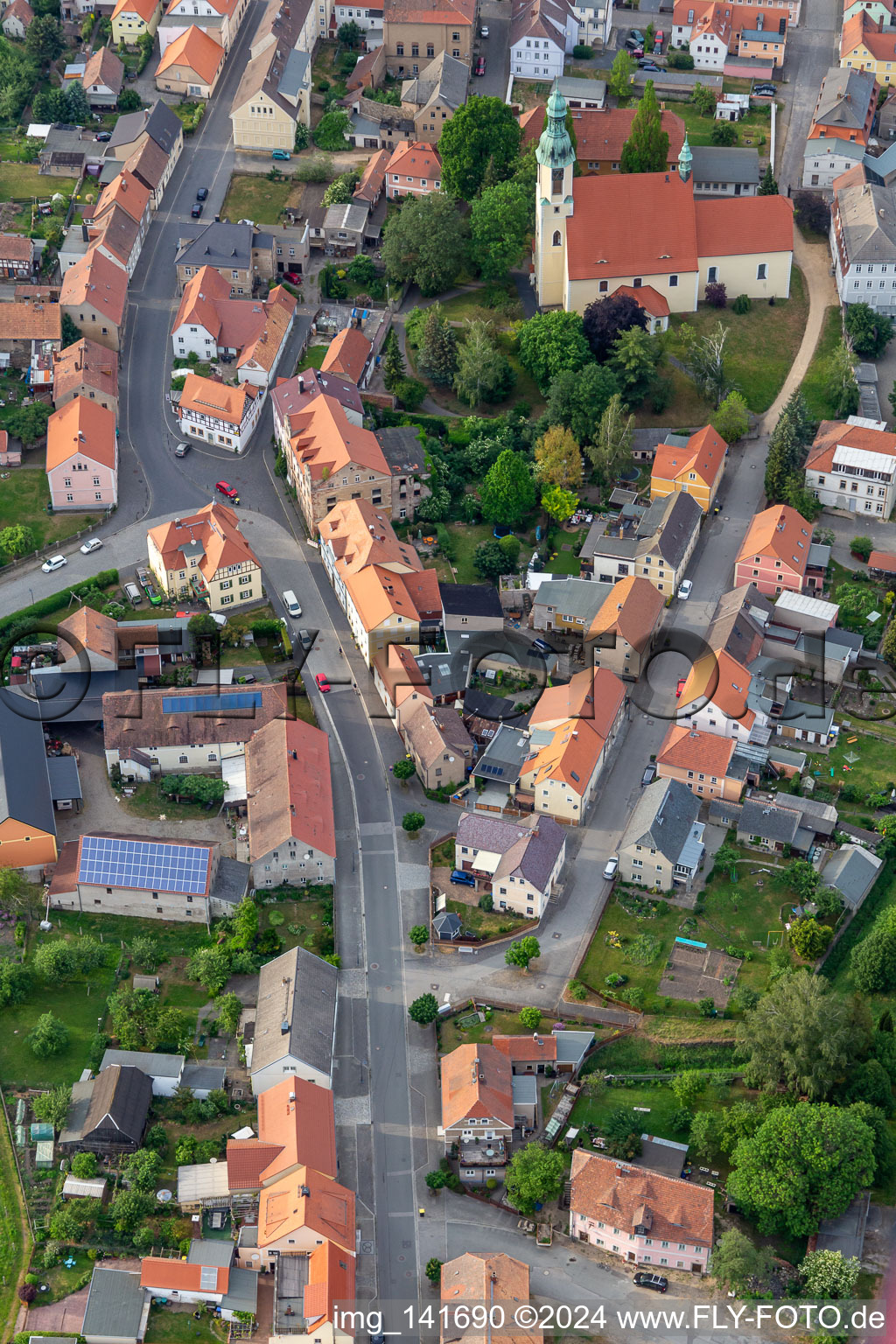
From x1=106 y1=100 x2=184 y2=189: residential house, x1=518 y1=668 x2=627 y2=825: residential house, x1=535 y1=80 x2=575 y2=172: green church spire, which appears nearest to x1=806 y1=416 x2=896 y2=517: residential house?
x1=518 y1=668 x2=627 y2=825: residential house

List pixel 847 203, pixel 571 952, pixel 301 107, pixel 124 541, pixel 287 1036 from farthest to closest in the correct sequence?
pixel 301 107 → pixel 847 203 → pixel 124 541 → pixel 571 952 → pixel 287 1036

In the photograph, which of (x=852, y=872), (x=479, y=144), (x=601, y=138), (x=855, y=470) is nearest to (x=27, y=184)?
(x=479, y=144)

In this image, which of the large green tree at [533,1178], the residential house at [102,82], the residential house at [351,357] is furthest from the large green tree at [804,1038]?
the residential house at [102,82]

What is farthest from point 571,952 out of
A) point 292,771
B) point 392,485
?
point 392,485

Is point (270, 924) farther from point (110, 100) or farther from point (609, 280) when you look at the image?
point (110, 100)

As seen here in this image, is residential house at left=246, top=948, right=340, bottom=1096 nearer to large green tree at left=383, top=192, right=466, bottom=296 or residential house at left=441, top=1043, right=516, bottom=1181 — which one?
residential house at left=441, top=1043, right=516, bottom=1181

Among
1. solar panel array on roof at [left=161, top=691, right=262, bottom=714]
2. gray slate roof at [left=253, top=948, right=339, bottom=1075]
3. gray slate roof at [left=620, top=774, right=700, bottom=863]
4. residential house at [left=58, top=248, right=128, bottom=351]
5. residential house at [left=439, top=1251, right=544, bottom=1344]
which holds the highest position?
residential house at [left=58, top=248, right=128, bottom=351]

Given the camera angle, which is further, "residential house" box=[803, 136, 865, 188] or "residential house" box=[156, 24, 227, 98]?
"residential house" box=[156, 24, 227, 98]

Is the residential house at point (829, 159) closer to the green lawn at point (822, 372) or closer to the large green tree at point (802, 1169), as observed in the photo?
the green lawn at point (822, 372)
